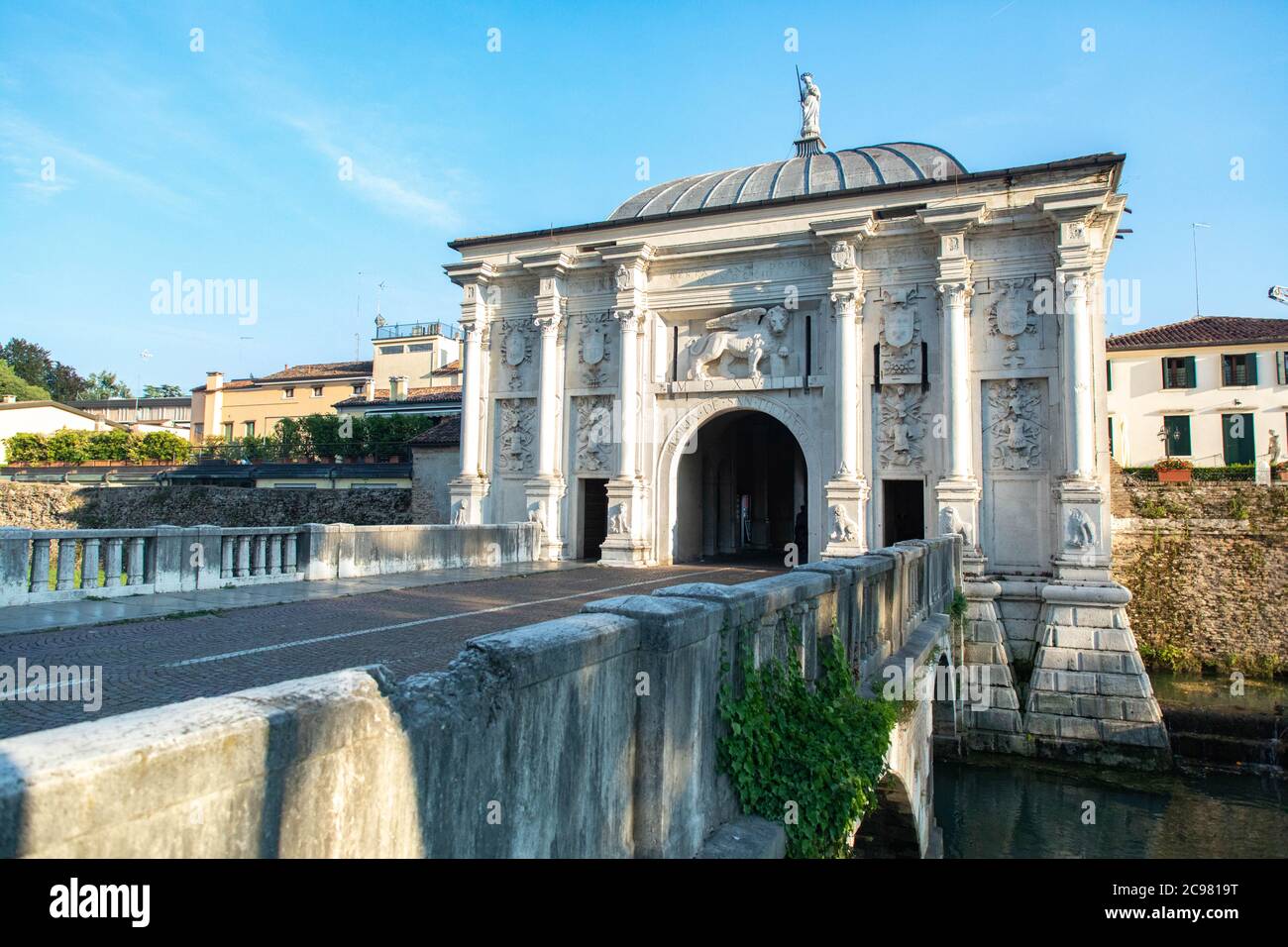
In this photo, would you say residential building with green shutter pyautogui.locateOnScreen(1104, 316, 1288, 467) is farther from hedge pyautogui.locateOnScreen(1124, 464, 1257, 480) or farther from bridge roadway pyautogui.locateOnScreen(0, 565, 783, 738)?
bridge roadway pyautogui.locateOnScreen(0, 565, 783, 738)

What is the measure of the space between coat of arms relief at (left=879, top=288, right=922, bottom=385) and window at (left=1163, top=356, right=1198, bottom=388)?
2261 centimetres

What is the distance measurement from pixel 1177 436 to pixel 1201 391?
78.9 inches

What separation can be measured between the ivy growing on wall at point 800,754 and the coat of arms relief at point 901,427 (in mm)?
13449

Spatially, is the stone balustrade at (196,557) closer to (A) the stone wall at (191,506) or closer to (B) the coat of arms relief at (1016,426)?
(B) the coat of arms relief at (1016,426)

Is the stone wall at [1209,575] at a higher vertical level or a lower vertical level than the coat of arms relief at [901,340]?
lower

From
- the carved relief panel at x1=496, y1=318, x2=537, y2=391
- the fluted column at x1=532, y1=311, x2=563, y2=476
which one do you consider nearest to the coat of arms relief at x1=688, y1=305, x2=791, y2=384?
the fluted column at x1=532, y1=311, x2=563, y2=476

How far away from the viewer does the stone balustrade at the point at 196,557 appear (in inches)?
346

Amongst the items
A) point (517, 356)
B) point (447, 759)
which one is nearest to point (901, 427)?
point (517, 356)

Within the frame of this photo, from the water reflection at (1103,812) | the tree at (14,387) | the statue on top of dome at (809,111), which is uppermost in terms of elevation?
the statue on top of dome at (809,111)

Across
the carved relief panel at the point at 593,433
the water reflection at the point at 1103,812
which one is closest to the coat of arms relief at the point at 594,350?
the carved relief panel at the point at 593,433

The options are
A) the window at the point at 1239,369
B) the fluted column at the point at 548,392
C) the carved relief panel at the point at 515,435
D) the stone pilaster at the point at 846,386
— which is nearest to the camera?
the stone pilaster at the point at 846,386

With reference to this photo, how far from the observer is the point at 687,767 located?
3643 millimetres
